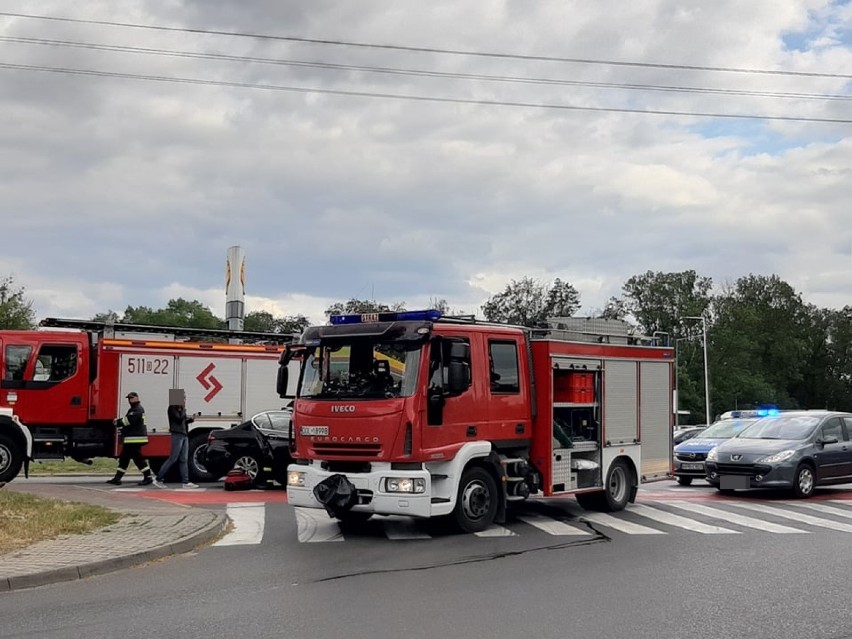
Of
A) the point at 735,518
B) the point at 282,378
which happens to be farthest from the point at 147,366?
the point at 735,518

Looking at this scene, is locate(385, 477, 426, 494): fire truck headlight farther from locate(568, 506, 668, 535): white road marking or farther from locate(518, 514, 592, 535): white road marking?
locate(568, 506, 668, 535): white road marking

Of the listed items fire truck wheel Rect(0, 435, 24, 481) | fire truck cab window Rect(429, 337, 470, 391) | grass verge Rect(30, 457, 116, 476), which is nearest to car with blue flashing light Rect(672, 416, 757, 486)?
fire truck cab window Rect(429, 337, 470, 391)

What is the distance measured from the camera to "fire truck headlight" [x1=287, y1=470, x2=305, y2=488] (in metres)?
11.3

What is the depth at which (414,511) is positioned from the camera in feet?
34.5

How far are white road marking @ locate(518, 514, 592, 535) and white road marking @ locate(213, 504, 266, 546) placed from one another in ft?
11.9

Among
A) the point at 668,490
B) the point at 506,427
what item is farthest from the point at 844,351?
the point at 506,427

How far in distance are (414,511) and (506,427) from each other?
6.23 feet

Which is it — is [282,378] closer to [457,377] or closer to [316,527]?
[316,527]

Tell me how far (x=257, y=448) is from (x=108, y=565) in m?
8.27

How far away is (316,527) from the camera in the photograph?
12062 mm

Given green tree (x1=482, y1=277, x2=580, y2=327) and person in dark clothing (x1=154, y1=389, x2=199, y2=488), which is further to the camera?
green tree (x1=482, y1=277, x2=580, y2=327)

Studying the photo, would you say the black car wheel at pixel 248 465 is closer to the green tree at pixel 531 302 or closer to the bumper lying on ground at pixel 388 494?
the bumper lying on ground at pixel 388 494

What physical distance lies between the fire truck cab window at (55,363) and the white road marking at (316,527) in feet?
22.9

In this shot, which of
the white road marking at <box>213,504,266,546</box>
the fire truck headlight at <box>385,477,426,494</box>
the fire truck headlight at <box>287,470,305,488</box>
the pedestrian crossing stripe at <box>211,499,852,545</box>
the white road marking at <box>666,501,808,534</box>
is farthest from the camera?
the white road marking at <box>666,501,808,534</box>
